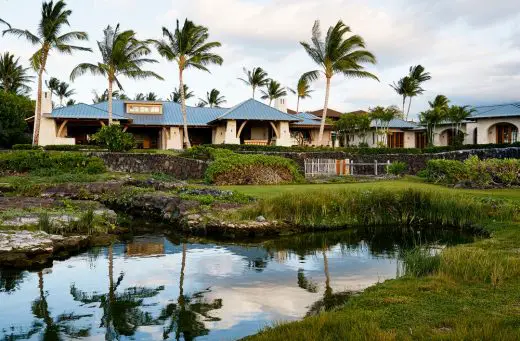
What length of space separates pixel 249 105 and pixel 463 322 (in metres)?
39.4

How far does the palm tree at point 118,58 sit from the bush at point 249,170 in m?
14.0

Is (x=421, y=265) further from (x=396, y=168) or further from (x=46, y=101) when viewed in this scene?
(x=46, y=101)

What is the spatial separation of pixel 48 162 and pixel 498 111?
35.4m

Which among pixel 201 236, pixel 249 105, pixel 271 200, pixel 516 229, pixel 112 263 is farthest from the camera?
pixel 249 105

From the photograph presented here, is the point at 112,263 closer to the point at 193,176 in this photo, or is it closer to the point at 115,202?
the point at 115,202

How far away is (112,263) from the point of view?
11.8m

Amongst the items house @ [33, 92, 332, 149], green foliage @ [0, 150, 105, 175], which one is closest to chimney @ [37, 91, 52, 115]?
house @ [33, 92, 332, 149]

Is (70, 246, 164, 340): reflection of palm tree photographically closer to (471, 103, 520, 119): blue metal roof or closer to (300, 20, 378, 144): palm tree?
(300, 20, 378, 144): palm tree

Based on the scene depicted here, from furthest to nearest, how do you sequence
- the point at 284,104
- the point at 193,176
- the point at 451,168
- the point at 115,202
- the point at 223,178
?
the point at 284,104 → the point at 193,176 → the point at 223,178 → the point at 451,168 → the point at 115,202

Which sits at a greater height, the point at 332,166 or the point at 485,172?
the point at 332,166

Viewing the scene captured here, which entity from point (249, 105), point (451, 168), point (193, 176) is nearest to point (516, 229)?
point (451, 168)

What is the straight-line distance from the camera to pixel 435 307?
6957 millimetres

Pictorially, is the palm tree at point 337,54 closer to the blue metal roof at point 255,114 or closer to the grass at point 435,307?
the blue metal roof at point 255,114

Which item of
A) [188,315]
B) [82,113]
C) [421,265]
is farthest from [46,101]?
[421,265]
